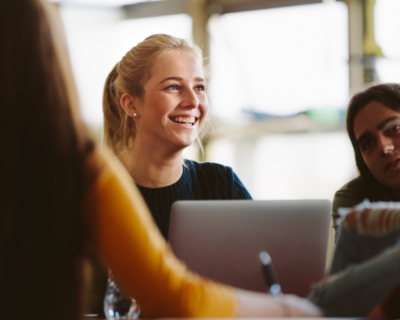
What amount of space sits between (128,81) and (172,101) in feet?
0.80

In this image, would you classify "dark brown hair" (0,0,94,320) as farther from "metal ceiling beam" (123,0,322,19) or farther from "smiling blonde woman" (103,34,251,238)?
"metal ceiling beam" (123,0,322,19)

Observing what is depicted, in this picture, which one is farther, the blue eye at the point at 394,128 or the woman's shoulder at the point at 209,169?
the woman's shoulder at the point at 209,169

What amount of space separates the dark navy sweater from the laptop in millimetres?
641

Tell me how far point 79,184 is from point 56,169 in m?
0.05

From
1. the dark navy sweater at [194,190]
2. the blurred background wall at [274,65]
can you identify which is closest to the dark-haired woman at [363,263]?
the dark navy sweater at [194,190]

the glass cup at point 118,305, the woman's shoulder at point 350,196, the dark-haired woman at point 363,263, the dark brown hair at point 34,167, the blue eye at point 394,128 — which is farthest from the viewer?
the woman's shoulder at point 350,196

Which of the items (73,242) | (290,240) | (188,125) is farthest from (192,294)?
(188,125)

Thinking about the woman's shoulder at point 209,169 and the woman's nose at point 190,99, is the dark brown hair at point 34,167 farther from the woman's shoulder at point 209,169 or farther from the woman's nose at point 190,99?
the woman's shoulder at point 209,169

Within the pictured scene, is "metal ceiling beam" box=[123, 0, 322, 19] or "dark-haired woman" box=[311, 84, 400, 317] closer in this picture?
"dark-haired woman" box=[311, 84, 400, 317]

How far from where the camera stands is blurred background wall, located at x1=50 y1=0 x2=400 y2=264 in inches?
142

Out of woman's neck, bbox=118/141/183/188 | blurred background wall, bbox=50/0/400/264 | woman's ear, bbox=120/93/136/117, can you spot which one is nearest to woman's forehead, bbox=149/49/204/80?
woman's ear, bbox=120/93/136/117

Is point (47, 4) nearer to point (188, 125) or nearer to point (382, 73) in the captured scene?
point (188, 125)

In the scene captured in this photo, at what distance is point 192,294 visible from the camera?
756 mm

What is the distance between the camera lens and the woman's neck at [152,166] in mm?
1856
